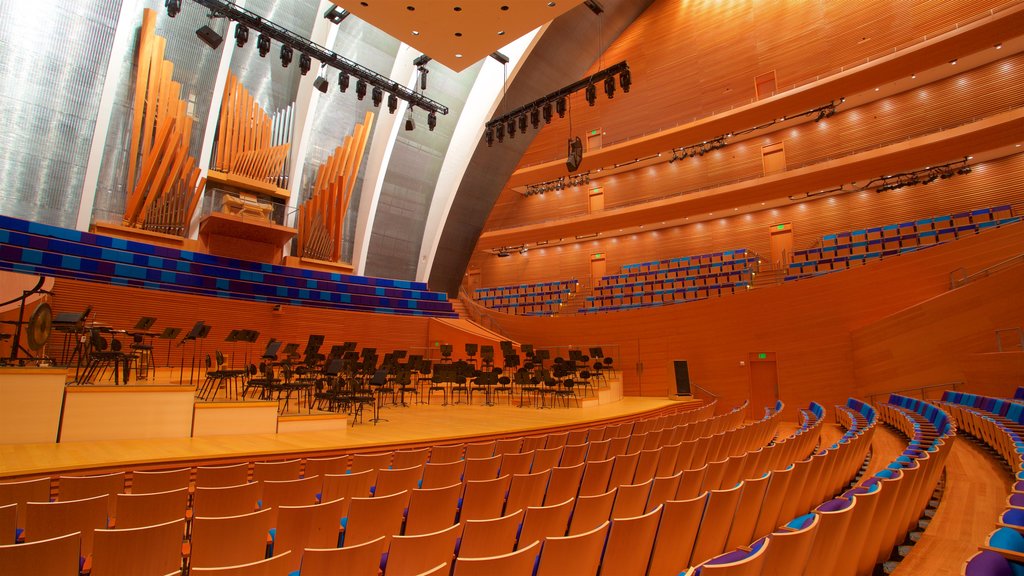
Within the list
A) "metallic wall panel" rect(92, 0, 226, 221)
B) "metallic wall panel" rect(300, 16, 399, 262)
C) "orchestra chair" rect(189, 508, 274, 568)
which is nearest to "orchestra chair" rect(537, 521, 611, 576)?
"orchestra chair" rect(189, 508, 274, 568)

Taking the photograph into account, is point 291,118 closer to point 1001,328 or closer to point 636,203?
point 636,203

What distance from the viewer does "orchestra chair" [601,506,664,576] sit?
1879 mm

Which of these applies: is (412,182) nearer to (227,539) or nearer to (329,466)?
(329,466)

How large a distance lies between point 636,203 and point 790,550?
14.0 m

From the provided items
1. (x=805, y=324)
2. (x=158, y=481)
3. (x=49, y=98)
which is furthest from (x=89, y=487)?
(x=49, y=98)

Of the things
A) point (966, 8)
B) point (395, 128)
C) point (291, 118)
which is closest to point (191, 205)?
point (291, 118)

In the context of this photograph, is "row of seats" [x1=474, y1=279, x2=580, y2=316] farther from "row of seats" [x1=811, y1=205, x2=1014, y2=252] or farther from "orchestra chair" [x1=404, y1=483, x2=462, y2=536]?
"orchestra chair" [x1=404, y1=483, x2=462, y2=536]

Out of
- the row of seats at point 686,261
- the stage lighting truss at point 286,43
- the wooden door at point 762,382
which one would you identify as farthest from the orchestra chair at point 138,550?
the row of seats at point 686,261

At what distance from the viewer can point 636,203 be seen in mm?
14859

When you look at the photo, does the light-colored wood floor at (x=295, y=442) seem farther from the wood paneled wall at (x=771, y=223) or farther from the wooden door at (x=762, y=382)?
the wood paneled wall at (x=771, y=223)

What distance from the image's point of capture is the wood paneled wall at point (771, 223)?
11.1 metres

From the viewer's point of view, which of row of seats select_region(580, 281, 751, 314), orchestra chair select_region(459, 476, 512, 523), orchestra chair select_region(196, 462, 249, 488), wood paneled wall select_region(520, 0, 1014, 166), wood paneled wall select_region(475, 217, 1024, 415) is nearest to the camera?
orchestra chair select_region(459, 476, 512, 523)

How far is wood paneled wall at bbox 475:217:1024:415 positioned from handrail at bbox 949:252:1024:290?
0.11 meters

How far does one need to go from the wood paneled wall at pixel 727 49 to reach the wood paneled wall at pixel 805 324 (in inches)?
233
